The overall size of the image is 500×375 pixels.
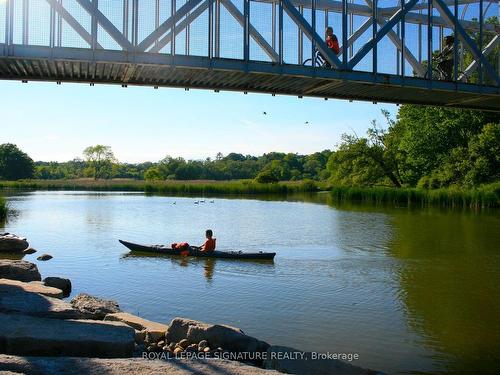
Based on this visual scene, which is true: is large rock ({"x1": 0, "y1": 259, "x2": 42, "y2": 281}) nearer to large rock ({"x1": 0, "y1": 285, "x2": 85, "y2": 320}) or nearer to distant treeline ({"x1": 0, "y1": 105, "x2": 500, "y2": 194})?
large rock ({"x1": 0, "y1": 285, "x2": 85, "y2": 320})

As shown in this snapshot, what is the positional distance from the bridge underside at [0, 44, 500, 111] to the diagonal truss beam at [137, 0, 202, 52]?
0.72 ft

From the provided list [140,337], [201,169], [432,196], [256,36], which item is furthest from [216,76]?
[201,169]

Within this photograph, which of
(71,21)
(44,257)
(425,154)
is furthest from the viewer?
(425,154)

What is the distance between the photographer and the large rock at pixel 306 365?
8.24 meters

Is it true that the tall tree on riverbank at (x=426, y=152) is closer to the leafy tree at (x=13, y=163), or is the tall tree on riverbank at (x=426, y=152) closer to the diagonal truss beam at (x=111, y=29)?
the diagonal truss beam at (x=111, y=29)

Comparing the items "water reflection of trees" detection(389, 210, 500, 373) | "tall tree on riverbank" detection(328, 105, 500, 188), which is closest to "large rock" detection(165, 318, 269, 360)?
"water reflection of trees" detection(389, 210, 500, 373)

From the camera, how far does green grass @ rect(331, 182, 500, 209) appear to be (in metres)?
46.9

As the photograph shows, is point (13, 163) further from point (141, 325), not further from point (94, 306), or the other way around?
point (141, 325)

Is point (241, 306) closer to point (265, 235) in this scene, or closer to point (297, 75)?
point (297, 75)

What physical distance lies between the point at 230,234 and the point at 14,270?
1678 centimetres

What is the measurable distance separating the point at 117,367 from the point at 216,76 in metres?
8.06

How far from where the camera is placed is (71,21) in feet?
38.1

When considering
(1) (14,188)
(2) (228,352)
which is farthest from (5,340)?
(1) (14,188)

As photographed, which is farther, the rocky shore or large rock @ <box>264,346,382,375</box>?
large rock @ <box>264,346,382,375</box>
